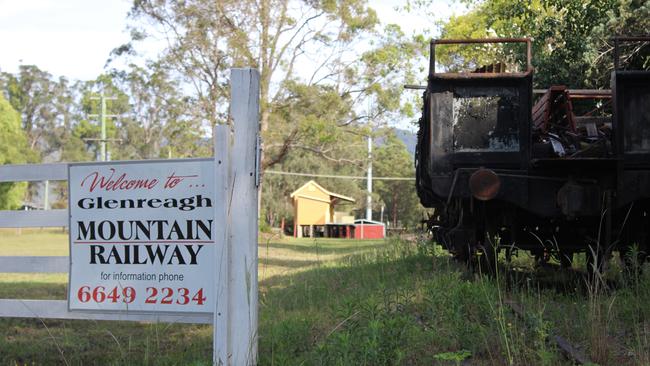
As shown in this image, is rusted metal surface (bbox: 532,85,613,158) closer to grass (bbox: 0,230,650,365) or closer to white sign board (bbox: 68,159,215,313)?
grass (bbox: 0,230,650,365)

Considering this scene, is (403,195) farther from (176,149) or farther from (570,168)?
(570,168)

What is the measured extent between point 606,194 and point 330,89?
100 ft

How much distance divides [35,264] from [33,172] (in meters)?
0.66

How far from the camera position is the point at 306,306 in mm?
7898

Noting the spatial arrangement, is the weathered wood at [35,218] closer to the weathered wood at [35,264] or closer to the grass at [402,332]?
the weathered wood at [35,264]

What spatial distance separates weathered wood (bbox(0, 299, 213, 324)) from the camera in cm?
469

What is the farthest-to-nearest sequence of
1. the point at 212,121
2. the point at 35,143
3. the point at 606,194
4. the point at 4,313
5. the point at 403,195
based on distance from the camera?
the point at 403,195, the point at 35,143, the point at 212,121, the point at 606,194, the point at 4,313

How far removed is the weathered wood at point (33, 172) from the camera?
201 inches

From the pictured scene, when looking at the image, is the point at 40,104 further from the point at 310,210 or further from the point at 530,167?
the point at 530,167

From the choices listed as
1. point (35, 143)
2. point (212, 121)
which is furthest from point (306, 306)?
point (35, 143)

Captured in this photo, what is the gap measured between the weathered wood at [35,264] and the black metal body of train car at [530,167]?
13.2 ft

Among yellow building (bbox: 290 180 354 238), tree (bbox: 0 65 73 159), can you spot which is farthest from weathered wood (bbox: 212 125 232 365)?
tree (bbox: 0 65 73 159)

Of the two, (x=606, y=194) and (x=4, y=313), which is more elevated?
(x=606, y=194)

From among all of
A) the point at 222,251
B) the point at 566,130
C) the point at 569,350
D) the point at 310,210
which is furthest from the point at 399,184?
the point at 222,251
